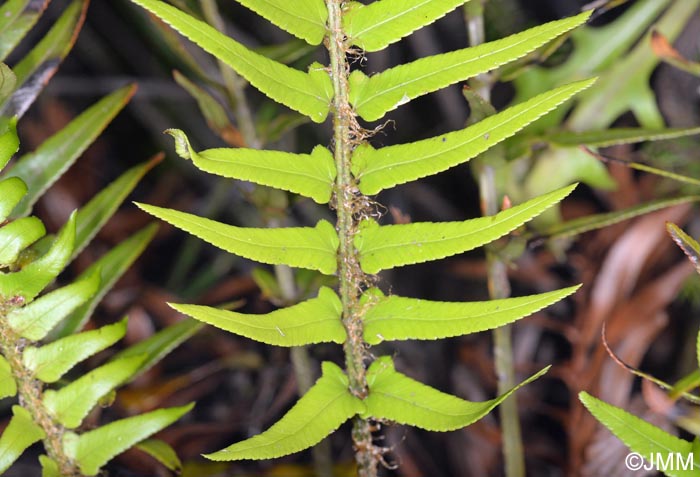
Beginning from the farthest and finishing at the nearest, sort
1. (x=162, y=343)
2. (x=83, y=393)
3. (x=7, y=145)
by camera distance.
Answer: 1. (x=162, y=343)
2. (x=83, y=393)
3. (x=7, y=145)

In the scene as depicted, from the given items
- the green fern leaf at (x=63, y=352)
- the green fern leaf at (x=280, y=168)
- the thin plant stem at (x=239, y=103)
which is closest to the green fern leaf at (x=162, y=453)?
the green fern leaf at (x=63, y=352)

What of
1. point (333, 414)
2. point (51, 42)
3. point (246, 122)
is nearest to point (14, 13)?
point (51, 42)

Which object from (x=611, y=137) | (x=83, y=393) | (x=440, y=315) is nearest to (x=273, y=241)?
(x=440, y=315)

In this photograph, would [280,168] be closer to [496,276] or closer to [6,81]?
[6,81]

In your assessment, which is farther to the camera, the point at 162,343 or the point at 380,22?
the point at 162,343

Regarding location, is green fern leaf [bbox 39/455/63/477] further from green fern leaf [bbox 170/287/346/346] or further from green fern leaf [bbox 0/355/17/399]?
green fern leaf [bbox 170/287/346/346]

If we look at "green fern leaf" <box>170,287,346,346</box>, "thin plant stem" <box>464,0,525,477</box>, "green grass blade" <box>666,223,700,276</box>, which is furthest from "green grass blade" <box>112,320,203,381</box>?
"green grass blade" <box>666,223,700,276</box>
